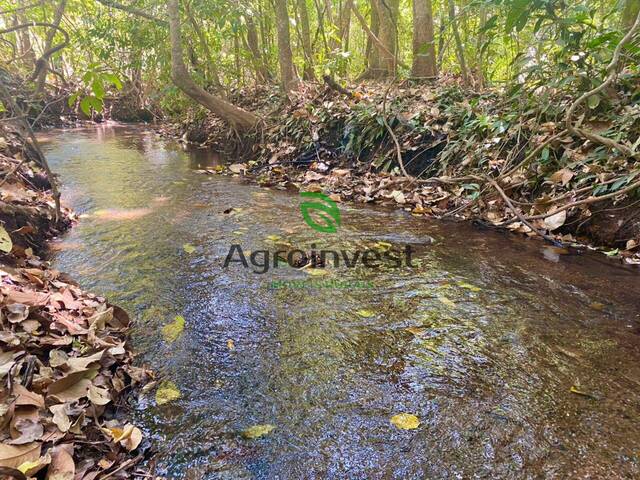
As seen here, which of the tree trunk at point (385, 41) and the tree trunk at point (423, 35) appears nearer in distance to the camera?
the tree trunk at point (423, 35)

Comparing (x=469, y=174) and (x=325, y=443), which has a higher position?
(x=469, y=174)

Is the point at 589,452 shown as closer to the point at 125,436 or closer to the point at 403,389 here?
the point at 403,389

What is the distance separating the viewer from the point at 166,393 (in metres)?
1.78

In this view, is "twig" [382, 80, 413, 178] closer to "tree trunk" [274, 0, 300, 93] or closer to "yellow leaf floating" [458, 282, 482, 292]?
"yellow leaf floating" [458, 282, 482, 292]

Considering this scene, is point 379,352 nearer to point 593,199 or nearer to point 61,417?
point 61,417

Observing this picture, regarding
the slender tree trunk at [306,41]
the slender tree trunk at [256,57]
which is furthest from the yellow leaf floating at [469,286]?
the slender tree trunk at [256,57]

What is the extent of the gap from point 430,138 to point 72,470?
16.0 ft

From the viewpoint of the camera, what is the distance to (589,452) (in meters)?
1.48

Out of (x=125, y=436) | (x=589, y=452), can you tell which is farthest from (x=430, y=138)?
(x=125, y=436)

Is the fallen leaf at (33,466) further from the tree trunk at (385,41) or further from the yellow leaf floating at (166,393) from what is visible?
the tree trunk at (385,41)

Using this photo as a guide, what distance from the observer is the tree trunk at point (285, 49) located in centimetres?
731

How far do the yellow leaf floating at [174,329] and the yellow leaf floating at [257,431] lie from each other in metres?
0.74

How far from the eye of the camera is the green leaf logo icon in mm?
3948

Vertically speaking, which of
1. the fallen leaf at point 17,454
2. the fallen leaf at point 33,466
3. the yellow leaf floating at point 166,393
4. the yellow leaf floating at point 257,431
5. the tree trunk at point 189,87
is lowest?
the yellow leaf floating at point 257,431
